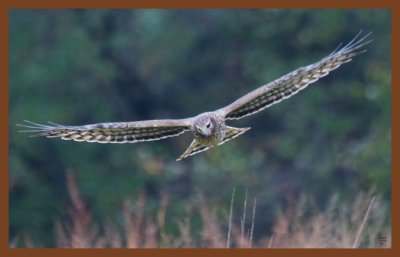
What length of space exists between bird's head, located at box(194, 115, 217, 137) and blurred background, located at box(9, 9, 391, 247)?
27.5ft

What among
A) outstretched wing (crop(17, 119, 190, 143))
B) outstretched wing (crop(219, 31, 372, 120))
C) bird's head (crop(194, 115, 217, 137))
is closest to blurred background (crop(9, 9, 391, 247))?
outstretched wing (crop(219, 31, 372, 120))

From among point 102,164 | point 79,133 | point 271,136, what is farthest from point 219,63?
point 79,133

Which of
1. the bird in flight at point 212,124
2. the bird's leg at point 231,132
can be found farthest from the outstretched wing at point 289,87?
the bird's leg at point 231,132

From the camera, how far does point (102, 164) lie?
21.0 m

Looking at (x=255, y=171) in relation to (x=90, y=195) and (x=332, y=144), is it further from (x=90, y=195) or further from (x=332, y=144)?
(x=90, y=195)

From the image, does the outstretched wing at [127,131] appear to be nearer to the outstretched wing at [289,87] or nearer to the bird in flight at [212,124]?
the bird in flight at [212,124]

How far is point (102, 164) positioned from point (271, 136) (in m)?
3.18

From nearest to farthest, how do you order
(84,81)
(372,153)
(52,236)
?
1. (372,153)
2. (52,236)
3. (84,81)

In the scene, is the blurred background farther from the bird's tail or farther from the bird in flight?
the bird's tail

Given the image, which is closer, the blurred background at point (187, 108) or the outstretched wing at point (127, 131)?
the outstretched wing at point (127, 131)

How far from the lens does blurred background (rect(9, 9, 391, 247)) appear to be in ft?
62.0

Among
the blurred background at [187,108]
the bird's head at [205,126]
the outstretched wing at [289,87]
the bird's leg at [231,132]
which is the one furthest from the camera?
the blurred background at [187,108]

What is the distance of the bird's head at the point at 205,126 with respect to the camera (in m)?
8.77

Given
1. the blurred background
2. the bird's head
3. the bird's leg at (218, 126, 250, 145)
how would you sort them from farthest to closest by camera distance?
the blurred background < the bird's leg at (218, 126, 250, 145) < the bird's head
